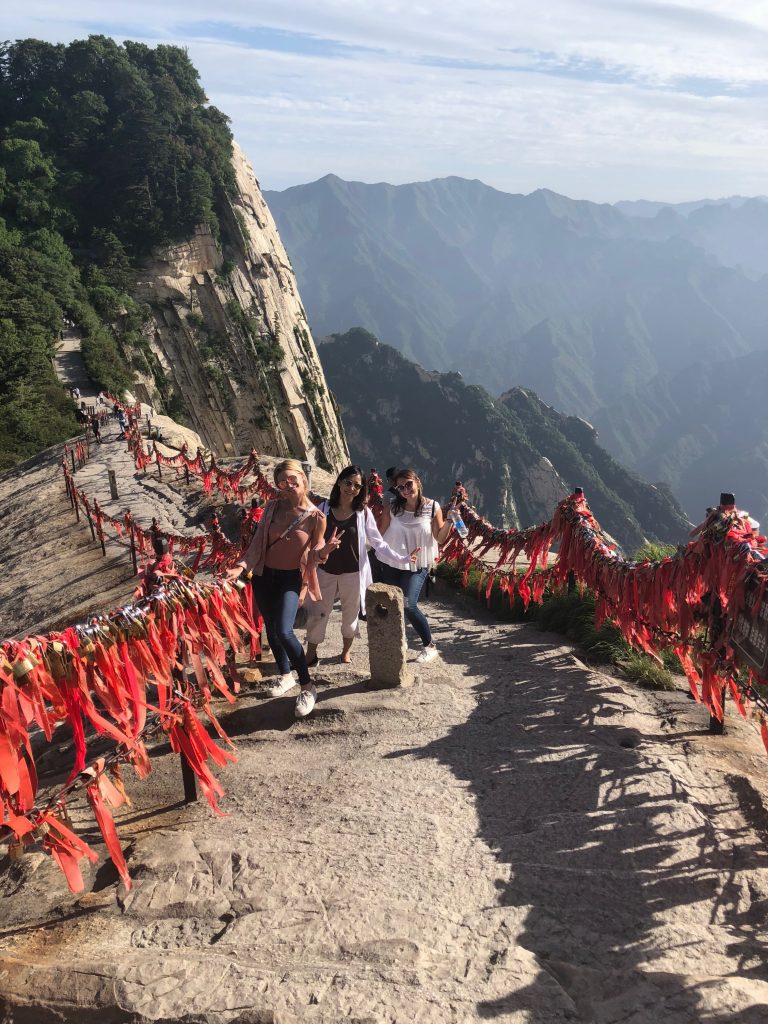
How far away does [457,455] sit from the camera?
108 m

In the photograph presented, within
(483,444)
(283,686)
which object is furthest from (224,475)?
Answer: (483,444)

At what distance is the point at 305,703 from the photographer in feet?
20.1

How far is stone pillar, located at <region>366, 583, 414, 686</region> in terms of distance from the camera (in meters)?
6.47

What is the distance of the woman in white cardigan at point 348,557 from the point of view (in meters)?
6.47

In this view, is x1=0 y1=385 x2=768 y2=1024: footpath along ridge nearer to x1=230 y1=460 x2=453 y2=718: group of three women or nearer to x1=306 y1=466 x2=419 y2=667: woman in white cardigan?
x1=230 y1=460 x2=453 y2=718: group of three women

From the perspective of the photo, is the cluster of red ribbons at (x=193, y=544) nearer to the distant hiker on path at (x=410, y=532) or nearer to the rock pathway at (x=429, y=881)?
the distant hiker on path at (x=410, y=532)

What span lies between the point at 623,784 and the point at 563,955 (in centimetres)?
170

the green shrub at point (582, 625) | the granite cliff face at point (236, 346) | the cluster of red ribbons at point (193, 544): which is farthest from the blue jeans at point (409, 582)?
the granite cliff face at point (236, 346)

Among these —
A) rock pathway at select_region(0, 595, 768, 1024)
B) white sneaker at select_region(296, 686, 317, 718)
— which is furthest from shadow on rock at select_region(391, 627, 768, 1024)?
white sneaker at select_region(296, 686, 317, 718)

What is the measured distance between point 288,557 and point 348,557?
81 centimetres

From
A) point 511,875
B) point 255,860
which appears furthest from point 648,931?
point 255,860

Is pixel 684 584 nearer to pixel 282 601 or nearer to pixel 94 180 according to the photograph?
pixel 282 601

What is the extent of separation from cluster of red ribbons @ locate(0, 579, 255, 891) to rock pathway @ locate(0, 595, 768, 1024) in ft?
1.36

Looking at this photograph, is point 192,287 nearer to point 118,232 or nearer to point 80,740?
point 118,232
